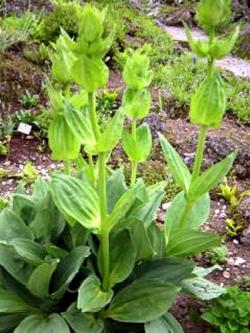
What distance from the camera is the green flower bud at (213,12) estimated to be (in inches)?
89.7

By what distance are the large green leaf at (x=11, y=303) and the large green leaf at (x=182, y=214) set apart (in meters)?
0.79

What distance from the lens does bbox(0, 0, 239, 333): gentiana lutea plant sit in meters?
2.58

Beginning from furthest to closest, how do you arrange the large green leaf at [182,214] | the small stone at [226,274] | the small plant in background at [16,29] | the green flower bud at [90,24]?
1. the small plant in background at [16,29]
2. the small stone at [226,274]
3. the large green leaf at [182,214]
4. the green flower bud at [90,24]

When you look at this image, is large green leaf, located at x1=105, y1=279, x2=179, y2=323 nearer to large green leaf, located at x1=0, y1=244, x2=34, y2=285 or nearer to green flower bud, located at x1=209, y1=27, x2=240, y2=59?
large green leaf, located at x1=0, y1=244, x2=34, y2=285

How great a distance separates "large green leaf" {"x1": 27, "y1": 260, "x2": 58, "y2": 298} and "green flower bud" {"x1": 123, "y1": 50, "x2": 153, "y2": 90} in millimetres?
965

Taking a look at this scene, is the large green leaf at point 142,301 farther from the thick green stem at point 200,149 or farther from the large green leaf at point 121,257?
the thick green stem at point 200,149

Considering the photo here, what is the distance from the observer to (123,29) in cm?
862

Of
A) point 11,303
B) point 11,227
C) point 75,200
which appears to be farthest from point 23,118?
point 75,200

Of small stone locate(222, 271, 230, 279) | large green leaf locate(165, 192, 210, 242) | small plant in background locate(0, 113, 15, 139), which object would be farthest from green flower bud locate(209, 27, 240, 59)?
small plant in background locate(0, 113, 15, 139)

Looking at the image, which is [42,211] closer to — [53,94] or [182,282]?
[53,94]

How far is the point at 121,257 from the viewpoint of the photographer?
285 centimetres

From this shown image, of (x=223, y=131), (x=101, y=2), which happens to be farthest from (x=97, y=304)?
(x=101, y=2)

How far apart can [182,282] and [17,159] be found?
8.48 ft

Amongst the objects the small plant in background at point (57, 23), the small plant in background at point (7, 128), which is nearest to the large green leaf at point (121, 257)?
the small plant in background at point (7, 128)
